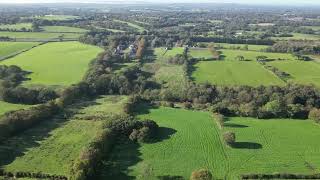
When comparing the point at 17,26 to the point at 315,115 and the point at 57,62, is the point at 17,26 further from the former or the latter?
the point at 315,115

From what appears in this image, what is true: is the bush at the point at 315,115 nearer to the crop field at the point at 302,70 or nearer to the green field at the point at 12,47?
the crop field at the point at 302,70

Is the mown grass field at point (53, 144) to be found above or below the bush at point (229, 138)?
below

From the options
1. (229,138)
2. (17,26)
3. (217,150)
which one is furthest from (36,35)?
(217,150)

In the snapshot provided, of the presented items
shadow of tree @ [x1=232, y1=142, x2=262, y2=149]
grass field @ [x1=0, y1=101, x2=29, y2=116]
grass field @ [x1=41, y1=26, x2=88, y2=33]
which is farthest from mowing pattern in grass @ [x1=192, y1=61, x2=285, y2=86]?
grass field @ [x1=41, y1=26, x2=88, y2=33]

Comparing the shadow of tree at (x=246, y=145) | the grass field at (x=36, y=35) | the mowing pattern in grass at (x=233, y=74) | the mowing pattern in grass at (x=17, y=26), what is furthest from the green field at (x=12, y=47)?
the shadow of tree at (x=246, y=145)

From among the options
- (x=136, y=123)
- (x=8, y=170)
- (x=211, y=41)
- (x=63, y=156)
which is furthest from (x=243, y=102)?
(x=211, y=41)
